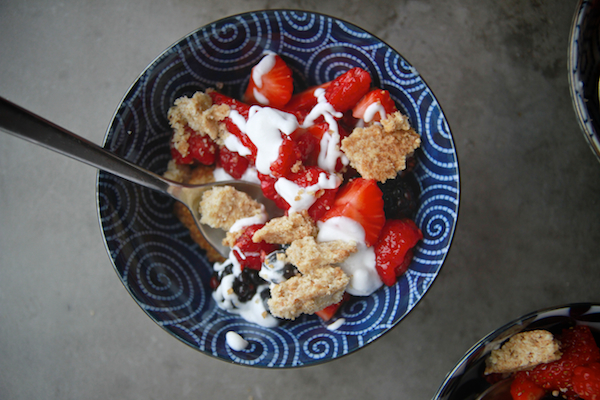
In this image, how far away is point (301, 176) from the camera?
0.98 m

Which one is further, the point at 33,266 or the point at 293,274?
the point at 33,266

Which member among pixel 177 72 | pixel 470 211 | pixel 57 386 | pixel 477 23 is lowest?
pixel 57 386

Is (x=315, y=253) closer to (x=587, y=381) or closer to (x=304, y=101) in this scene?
(x=304, y=101)

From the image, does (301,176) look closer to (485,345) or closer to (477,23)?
(485,345)

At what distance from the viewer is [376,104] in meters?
0.98

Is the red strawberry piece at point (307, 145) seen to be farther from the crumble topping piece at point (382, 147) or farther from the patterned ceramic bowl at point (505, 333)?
the patterned ceramic bowl at point (505, 333)

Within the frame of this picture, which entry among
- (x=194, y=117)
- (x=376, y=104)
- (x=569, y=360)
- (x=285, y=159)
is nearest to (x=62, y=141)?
(x=194, y=117)

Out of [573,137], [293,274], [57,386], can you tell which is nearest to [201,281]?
Answer: [293,274]

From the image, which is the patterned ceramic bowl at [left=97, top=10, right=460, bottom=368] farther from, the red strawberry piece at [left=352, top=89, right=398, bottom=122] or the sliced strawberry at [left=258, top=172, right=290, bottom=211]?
the sliced strawberry at [left=258, top=172, right=290, bottom=211]

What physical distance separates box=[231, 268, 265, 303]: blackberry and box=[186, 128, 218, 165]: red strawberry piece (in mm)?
308

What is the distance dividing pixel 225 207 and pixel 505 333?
0.75 metres

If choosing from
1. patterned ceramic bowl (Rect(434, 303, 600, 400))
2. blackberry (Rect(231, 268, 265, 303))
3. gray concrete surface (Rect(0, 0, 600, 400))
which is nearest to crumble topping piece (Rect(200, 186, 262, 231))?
blackberry (Rect(231, 268, 265, 303))

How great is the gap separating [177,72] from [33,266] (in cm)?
81

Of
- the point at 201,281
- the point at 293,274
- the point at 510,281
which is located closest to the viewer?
the point at 293,274
